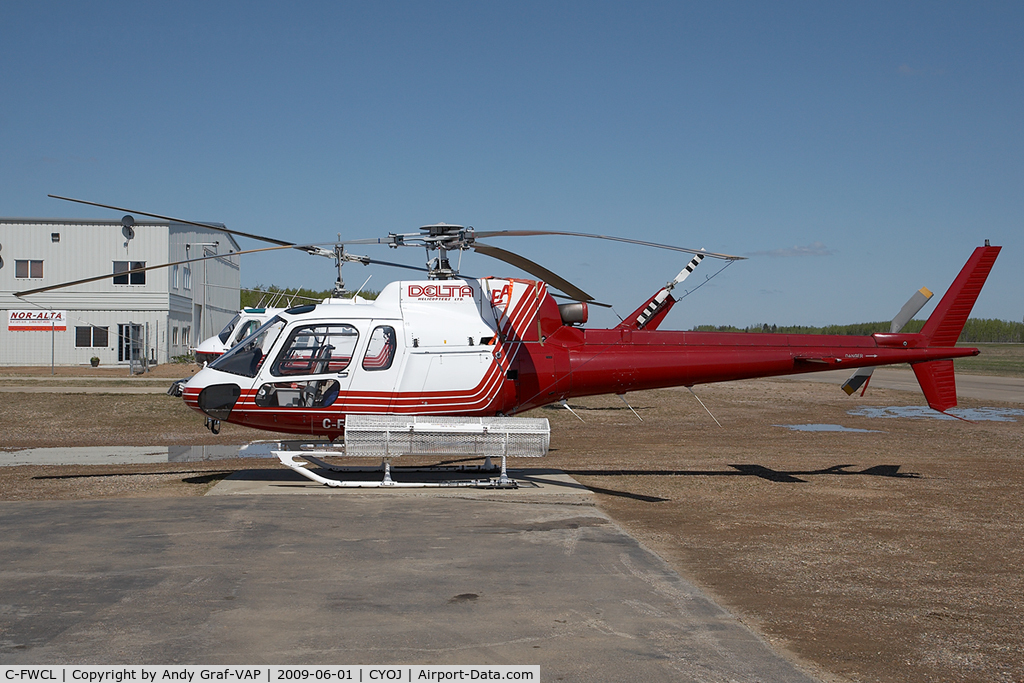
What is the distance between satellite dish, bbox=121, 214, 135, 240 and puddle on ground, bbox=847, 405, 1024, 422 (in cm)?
3486

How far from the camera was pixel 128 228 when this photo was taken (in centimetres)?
4212

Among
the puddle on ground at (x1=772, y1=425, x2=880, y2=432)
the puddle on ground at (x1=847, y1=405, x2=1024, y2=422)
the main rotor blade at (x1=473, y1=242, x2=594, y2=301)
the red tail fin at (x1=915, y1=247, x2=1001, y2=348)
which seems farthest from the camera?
the puddle on ground at (x1=847, y1=405, x2=1024, y2=422)

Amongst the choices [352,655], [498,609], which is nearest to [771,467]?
[498,609]

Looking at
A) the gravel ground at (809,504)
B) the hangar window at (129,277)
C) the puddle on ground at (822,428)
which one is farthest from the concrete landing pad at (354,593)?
the hangar window at (129,277)

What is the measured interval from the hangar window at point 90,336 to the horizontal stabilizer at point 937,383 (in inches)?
A: 1550

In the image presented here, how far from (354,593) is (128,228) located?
133 ft

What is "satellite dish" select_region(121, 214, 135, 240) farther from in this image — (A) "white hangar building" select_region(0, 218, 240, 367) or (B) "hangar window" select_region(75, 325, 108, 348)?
(B) "hangar window" select_region(75, 325, 108, 348)

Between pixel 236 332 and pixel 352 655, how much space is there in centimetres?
1973

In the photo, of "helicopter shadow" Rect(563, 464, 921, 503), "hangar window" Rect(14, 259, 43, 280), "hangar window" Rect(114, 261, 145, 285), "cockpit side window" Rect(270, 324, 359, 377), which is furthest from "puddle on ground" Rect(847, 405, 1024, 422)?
"hangar window" Rect(14, 259, 43, 280)

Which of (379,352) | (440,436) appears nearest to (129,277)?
(379,352)

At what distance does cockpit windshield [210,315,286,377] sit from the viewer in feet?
39.7

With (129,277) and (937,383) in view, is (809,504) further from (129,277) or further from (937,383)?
(129,277)

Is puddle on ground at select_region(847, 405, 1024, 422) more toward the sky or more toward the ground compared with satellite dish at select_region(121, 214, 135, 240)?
more toward the ground

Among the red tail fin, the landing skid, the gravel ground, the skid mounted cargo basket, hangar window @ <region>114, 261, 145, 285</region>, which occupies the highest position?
hangar window @ <region>114, 261, 145, 285</region>
